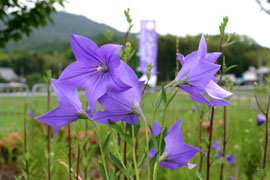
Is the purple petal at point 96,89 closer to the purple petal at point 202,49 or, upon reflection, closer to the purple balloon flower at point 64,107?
the purple balloon flower at point 64,107

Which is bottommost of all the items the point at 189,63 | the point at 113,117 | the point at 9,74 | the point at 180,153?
the point at 9,74

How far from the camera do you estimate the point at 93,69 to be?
22.6 inches

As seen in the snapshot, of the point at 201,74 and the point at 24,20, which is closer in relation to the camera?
the point at 201,74

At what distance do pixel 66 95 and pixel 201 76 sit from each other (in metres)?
0.29

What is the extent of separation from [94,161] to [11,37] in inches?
70.4

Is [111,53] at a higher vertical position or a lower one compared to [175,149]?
higher

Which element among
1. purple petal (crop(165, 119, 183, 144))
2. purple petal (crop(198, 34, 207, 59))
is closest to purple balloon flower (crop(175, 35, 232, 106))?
purple petal (crop(198, 34, 207, 59))

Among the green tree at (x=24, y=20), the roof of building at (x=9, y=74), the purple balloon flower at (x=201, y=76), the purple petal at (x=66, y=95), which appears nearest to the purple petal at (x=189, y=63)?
the purple balloon flower at (x=201, y=76)

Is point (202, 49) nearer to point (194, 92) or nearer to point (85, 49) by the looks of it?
point (194, 92)

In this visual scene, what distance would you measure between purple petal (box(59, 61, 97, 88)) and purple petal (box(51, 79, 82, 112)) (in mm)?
31

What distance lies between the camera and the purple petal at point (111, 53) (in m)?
0.50

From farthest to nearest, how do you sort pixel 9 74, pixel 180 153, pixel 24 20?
pixel 9 74 < pixel 24 20 < pixel 180 153

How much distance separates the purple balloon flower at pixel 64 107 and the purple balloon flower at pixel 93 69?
3cm

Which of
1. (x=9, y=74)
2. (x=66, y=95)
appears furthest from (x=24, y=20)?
(x=9, y=74)
